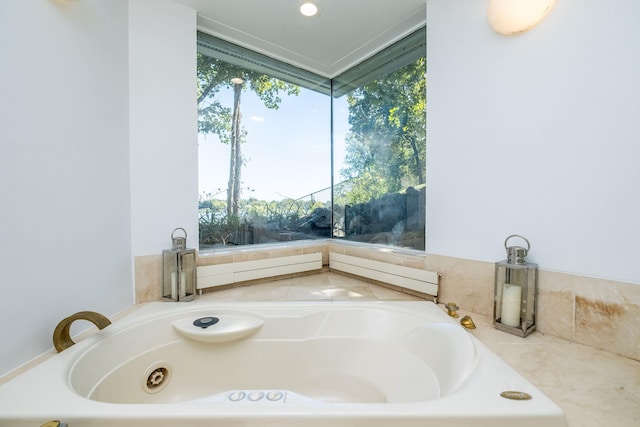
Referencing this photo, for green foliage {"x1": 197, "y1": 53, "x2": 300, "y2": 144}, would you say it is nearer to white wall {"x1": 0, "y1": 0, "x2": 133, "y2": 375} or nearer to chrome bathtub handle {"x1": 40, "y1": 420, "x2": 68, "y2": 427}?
white wall {"x1": 0, "y1": 0, "x2": 133, "y2": 375}

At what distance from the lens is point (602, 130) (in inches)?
41.3

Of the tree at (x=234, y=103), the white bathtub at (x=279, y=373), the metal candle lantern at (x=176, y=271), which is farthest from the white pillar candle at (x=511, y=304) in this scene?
the tree at (x=234, y=103)

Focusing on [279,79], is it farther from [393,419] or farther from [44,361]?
[393,419]

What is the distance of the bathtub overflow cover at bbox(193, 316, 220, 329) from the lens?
4.52 feet

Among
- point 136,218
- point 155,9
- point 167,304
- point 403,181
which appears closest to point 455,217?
point 403,181

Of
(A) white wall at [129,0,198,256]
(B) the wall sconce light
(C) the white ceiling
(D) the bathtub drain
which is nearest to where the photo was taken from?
(B) the wall sconce light

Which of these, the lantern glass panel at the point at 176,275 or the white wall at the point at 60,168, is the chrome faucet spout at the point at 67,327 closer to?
the white wall at the point at 60,168

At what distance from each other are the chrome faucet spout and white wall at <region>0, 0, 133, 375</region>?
0.19 feet

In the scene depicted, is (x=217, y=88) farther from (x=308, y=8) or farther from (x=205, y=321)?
(x=205, y=321)

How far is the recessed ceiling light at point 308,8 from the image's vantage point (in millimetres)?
1655

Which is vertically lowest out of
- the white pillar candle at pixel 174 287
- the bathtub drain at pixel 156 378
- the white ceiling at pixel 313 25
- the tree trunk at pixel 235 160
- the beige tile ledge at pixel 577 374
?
the bathtub drain at pixel 156 378

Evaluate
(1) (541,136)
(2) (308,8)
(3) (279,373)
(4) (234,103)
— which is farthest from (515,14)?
(3) (279,373)

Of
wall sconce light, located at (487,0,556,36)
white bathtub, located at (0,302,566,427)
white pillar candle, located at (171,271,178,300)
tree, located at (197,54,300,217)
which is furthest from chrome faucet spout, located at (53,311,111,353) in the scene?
wall sconce light, located at (487,0,556,36)

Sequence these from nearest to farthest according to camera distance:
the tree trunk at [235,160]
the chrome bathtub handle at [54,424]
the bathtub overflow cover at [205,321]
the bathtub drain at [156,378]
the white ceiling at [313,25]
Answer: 1. the chrome bathtub handle at [54,424]
2. the bathtub drain at [156,378]
3. the bathtub overflow cover at [205,321]
4. the white ceiling at [313,25]
5. the tree trunk at [235,160]
